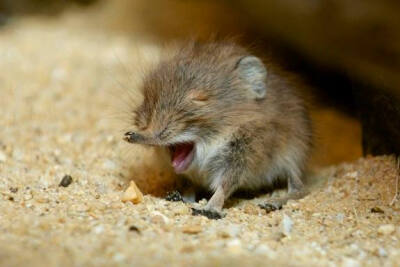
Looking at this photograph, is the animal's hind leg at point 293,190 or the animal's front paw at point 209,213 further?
the animal's hind leg at point 293,190

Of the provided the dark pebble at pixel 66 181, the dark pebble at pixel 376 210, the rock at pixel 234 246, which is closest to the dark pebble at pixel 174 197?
A: the dark pebble at pixel 66 181

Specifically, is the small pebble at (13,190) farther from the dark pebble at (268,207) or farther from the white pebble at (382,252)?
the white pebble at (382,252)

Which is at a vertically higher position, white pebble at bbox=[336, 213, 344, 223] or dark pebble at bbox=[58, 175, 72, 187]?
dark pebble at bbox=[58, 175, 72, 187]

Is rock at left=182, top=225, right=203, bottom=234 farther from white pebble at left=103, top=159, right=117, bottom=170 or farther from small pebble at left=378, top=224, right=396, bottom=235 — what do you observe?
white pebble at left=103, top=159, right=117, bottom=170

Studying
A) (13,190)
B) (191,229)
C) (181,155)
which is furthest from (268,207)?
(13,190)

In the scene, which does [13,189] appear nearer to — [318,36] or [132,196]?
[132,196]

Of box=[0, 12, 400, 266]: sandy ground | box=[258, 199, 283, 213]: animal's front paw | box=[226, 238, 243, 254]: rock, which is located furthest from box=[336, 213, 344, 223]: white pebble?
box=[226, 238, 243, 254]: rock

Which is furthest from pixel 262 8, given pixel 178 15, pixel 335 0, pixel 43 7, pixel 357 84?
pixel 43 7

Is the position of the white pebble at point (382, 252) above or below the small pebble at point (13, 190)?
below
